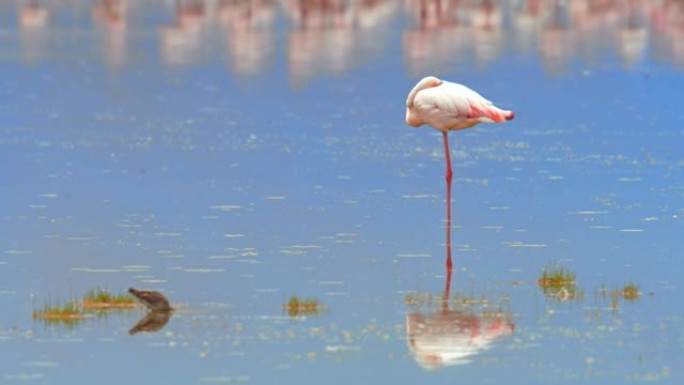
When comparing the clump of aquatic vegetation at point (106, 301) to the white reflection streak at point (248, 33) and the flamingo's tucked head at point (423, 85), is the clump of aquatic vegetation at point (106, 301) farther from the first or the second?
the white reflection streak at point (248, 33)

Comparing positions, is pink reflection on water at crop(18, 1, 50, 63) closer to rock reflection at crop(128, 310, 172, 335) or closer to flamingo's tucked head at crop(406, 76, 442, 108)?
flamingo's tucked head at crop(406, 76, 442, 108)

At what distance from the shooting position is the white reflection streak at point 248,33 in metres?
27.4

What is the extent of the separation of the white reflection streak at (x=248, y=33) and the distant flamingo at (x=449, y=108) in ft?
41.5

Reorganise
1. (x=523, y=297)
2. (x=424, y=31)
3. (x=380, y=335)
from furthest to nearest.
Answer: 1. (x=424, y=31)
2. (x=523, y=297)
3. (x=380, y=335)

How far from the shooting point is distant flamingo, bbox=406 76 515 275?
1287 centimetres

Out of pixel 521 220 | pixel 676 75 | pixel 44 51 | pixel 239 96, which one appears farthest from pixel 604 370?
pixel 44 51

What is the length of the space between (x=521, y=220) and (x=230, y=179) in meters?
2.99

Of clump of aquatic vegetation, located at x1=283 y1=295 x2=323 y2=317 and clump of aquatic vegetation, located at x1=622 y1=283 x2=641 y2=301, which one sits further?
clump of aquatic vegetation, located at x1=622 y1=283 x2=641 y2=301

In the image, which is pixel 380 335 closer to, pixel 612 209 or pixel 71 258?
pixel 71 258

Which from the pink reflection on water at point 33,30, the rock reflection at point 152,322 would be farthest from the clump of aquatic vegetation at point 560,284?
the pink reflection on water at point 33,30

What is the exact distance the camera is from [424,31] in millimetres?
35031

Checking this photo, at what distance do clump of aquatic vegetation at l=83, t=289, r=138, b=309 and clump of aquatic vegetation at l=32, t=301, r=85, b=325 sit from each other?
0.31ft

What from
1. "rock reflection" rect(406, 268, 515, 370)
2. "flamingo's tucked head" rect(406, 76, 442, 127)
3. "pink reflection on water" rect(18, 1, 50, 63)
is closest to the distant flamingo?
"flamingo's tucked head" rect(406, 76, 442, 127)

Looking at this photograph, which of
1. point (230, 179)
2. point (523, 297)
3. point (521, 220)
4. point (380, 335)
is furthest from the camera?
point (230, 179)
